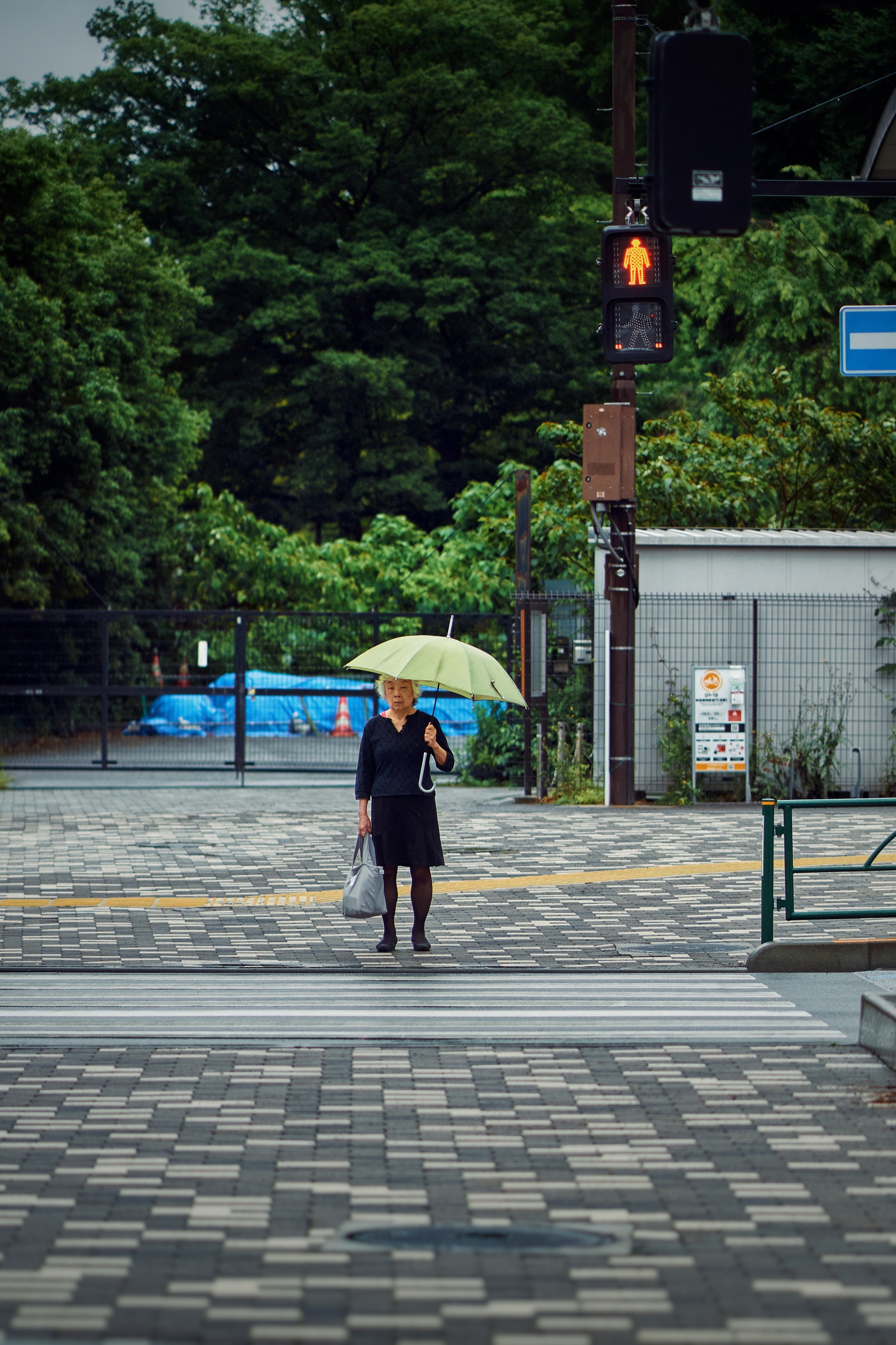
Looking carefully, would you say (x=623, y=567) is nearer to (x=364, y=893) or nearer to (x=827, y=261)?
(x=364, y=893)

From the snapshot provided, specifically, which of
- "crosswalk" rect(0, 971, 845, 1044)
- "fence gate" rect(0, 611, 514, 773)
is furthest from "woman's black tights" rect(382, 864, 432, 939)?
"fence gate" rect(0, 611, 514, 773)

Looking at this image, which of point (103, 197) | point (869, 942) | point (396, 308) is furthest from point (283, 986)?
point (396, 308)

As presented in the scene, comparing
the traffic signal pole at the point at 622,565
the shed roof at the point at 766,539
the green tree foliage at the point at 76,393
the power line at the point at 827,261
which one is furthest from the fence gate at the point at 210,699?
the power line at the point at 827,261

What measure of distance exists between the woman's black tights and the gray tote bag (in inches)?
4.3

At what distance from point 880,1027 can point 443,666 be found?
3394 millimetres

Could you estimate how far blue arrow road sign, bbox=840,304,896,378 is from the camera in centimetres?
852

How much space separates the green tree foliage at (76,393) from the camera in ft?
95.9

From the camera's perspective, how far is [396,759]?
9.53 meters

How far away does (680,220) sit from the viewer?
6621 millimetres

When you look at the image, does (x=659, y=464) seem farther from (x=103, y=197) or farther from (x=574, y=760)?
(x=103, y=197)

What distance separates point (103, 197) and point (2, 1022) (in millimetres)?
30793

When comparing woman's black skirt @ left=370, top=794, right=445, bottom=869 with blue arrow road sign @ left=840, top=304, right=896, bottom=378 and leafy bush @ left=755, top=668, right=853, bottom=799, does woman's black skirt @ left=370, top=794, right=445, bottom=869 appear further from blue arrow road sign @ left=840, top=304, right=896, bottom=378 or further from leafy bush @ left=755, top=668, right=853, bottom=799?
leafy bush @ left=755, top=668, right=853, bottom=799

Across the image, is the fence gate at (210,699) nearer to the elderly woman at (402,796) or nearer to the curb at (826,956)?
the elderly woman at (402,796)

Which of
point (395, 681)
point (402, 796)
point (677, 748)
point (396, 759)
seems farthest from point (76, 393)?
point (402, 796)
